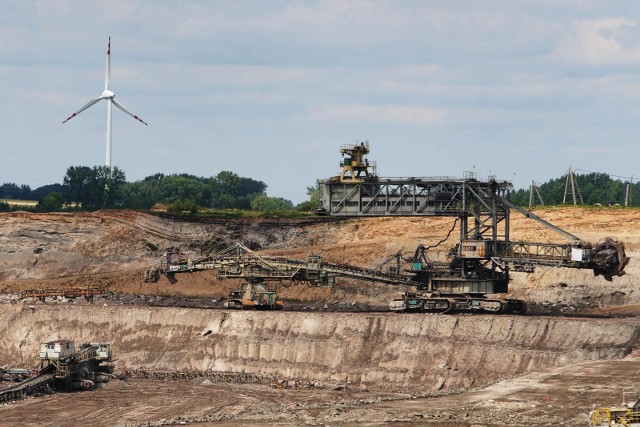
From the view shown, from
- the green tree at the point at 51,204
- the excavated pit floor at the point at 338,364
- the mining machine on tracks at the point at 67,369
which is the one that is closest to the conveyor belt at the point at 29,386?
the mining machine on tracks at the point at 67,369

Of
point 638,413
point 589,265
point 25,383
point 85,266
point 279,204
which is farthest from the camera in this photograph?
point 279,204

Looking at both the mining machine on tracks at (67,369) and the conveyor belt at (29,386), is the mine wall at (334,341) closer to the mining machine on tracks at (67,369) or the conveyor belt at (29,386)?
the mining machine on tracks at (67,369)

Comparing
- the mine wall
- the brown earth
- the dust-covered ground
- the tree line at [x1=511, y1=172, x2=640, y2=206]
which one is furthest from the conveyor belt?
the tree line at [x1=511, y1=172, x2=640, y2=206]

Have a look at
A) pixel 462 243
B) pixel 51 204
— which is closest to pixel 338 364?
pixel 462 243

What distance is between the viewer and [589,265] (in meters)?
79.1

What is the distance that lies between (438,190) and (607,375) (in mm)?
24833

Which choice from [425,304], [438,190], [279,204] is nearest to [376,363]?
[425,304]

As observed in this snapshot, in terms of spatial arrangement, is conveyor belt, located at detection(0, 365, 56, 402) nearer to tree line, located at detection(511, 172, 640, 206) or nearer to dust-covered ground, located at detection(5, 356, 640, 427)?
dust-covered ground, located at detection(5, 356, 640, 427)

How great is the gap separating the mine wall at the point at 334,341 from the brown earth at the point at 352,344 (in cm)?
9

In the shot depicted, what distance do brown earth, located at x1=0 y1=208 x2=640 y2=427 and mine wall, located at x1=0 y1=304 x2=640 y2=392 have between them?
0.31 ft

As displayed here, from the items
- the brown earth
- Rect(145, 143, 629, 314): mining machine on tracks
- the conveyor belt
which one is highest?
Rect(145, 143, 629, 314): mining machine on tracks

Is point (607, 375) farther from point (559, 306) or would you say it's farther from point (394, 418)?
point (559, 306)

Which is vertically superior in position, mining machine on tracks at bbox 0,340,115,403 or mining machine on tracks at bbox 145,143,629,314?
mining machine on tracks at bbox 145,143,629,314

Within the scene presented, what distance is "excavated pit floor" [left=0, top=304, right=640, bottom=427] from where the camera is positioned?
58938 millimetres
